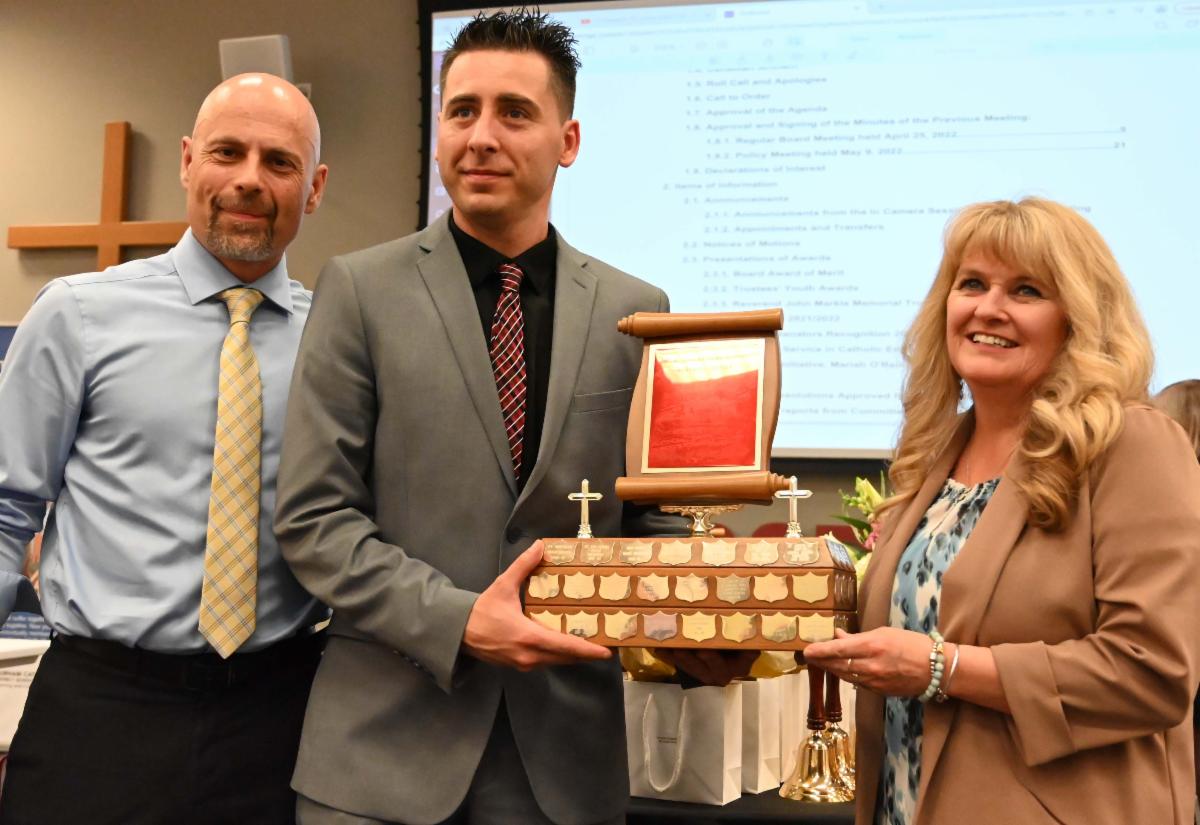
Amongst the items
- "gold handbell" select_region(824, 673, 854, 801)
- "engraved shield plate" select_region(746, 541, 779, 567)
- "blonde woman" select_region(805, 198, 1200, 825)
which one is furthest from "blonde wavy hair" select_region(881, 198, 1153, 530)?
"gold handbell" select_region(824, 673, 854, 801)

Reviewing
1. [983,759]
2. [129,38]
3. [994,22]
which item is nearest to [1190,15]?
[994,22]

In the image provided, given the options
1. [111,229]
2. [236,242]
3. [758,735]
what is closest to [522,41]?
[236,242]

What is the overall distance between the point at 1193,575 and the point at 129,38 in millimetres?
4406

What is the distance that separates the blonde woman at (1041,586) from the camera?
4.96 ft

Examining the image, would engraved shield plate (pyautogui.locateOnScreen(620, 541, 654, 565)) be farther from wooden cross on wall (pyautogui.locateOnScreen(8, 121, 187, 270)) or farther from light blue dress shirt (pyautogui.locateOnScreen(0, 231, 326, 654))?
wooden cross on wall (pyautogui.locateOnScreen(8, 121, 187, 270))

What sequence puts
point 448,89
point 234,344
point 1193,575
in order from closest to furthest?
point 1193,575
point 448,89
point 234,344

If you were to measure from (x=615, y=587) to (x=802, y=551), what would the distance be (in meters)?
0.25

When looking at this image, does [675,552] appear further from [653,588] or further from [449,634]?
[449,634]

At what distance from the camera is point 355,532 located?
1.65 metres

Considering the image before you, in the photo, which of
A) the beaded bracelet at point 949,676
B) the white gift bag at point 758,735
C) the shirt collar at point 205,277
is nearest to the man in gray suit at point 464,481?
the shirt collar at point 205,277

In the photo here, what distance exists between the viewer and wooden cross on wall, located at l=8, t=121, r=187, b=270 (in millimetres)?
4492

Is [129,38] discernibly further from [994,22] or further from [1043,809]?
[1043,809]

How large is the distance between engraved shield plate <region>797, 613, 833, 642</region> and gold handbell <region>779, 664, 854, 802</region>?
29.8 inches

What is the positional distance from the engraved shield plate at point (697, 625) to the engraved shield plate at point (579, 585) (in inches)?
5.0
